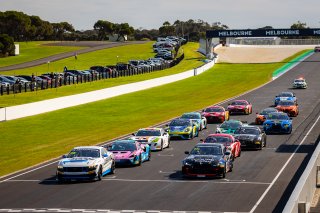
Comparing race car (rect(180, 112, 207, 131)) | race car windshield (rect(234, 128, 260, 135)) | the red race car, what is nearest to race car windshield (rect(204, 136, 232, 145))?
the red race car

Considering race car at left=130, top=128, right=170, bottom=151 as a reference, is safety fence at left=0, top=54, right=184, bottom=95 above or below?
below

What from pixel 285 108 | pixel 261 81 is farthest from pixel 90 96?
pixel 261 81

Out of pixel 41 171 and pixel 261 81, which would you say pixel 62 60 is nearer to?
pixel 261 81

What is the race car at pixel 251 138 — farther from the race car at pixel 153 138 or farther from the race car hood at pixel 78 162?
the race car hood at pixel 78 162

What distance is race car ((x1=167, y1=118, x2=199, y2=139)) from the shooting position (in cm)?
4456

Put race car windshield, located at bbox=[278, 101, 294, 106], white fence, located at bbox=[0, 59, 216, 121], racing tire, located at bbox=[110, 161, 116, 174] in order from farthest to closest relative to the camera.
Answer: race car windshield, located at bbox=[278, 101, 294, 106], white fence, located at bbox=[0, 59, 216, 121], racing tire, located at bbox=[110, 161, 116, 174]

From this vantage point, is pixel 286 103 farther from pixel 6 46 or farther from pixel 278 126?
pixel 6 46

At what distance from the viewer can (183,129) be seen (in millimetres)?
44656

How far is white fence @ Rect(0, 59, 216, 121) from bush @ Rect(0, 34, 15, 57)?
4676cm

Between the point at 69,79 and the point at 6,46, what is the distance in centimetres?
5973

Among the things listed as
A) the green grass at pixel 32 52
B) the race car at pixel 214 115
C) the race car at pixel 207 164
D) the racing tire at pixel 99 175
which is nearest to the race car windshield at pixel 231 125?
the race car at pixel 214 115

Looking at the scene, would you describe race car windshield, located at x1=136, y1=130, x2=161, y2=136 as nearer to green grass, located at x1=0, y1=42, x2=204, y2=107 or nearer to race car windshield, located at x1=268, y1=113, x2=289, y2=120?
race car windshield, located at x1=268, y1=113, x2=289, y2=120

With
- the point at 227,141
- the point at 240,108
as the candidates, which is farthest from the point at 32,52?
the point at 227,141

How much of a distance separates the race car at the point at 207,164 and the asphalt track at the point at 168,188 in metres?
0.33
